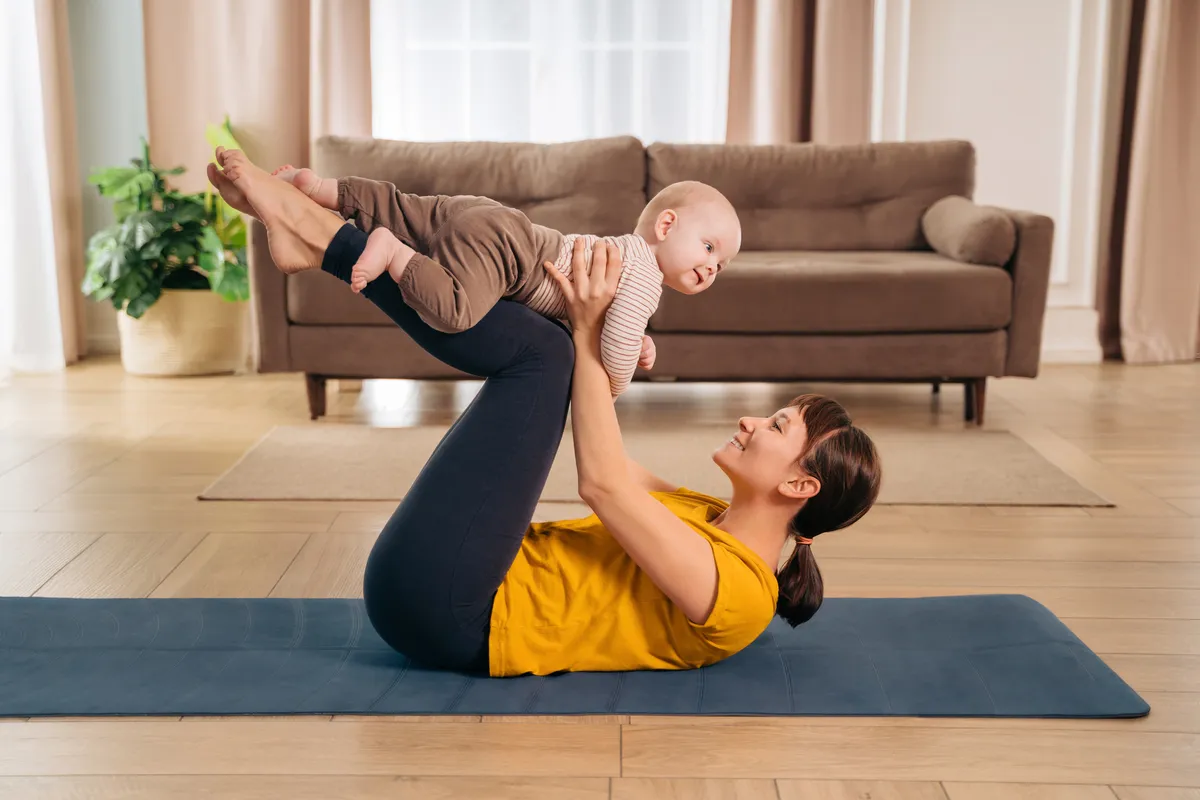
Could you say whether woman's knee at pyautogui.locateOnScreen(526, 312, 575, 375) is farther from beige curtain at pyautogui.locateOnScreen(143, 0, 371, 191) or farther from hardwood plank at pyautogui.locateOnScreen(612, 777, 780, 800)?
beige curtain at pyautogui.locateOnScreen(143, 0, 371, 191)

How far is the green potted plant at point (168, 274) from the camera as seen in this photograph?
4.38m

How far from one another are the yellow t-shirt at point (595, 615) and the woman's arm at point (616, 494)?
75 millimetres

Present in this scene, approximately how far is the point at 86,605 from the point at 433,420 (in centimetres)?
183

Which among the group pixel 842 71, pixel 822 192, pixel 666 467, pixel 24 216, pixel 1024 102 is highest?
pixel 842 71

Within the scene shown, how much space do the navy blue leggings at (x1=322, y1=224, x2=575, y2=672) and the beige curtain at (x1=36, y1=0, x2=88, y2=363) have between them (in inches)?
139

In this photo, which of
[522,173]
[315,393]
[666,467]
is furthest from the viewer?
[522,173]

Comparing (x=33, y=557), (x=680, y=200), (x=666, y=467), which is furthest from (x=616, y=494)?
(x=666, y=467)

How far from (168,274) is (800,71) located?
2.60 meters

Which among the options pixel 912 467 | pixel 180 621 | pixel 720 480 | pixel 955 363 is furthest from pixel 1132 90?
pixel 180 621

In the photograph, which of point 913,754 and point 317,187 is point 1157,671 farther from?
point 317,187

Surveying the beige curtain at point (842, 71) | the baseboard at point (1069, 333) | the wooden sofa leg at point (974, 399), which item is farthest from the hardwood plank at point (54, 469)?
the baseboard at point (1069, 333)

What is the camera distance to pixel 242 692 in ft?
5.56

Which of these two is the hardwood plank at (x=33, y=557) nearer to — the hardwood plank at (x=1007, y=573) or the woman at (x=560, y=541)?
the woman at (x=560, y=541)

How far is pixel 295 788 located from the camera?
4.78ft
